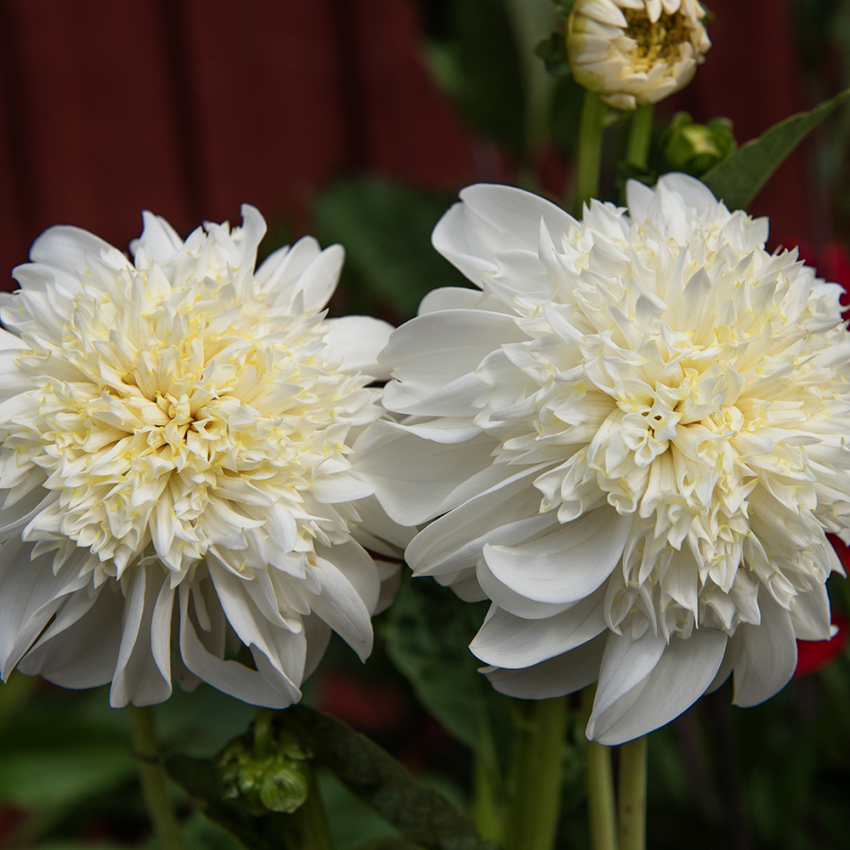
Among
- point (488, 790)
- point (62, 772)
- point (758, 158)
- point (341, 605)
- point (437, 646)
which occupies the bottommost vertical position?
point (62, 772)

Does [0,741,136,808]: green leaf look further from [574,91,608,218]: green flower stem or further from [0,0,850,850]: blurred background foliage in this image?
[574,91,608,218]: green flower stem

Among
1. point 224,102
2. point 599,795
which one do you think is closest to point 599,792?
point 599,795

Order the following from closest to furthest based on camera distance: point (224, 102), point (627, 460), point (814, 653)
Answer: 1. point (627, 460)
2. point (814, 653)
3. point (224, 102)

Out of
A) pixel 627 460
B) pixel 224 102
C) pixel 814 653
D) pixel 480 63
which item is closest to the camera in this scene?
pixel 627 460

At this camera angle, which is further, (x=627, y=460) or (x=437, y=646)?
(x=437, y=646)

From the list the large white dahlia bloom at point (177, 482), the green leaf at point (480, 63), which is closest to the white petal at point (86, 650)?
the large white dahlia bloom at point (177, 482)

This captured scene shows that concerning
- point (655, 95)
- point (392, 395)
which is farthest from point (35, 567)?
point (655, 95)

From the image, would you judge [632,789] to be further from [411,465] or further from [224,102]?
[224,102]
